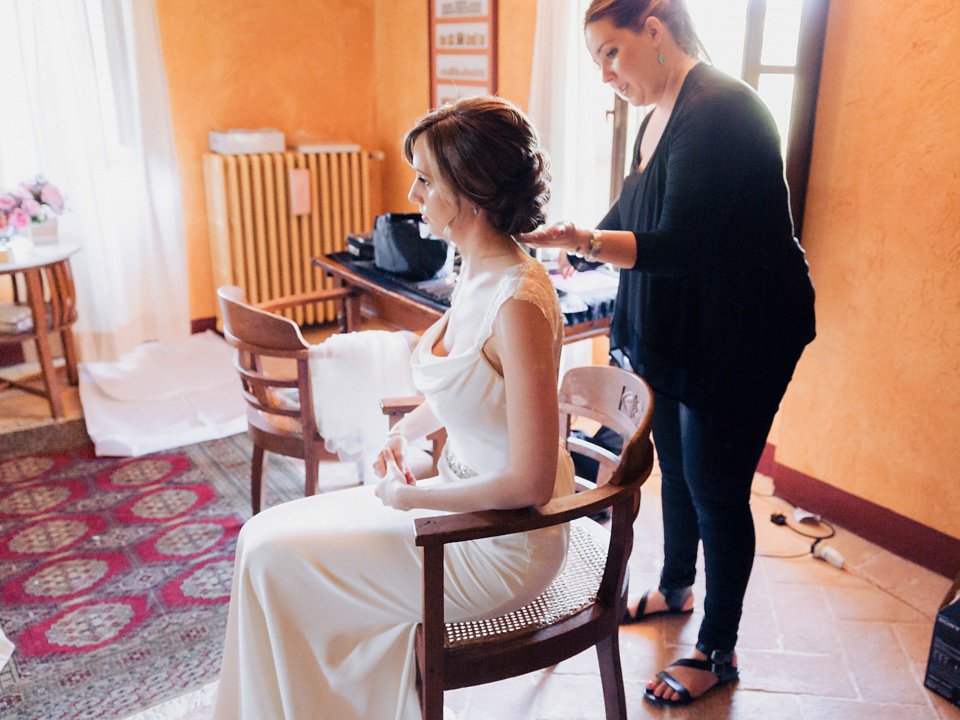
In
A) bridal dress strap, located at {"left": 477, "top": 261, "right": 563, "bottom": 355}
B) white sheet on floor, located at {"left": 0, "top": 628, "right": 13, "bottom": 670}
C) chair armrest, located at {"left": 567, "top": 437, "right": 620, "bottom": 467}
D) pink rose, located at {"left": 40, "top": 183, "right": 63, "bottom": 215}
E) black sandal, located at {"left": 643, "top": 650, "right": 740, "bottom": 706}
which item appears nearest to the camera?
bridal dress strap, located at {"left": 477, "top": 261, "right": 563, "bottom": 355}

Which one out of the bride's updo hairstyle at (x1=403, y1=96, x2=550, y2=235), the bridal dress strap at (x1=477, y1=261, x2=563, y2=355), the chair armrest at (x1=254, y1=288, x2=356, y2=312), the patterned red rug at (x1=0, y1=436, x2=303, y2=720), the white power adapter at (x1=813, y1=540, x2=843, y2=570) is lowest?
the patterned red rug at (x1=0, y1=436, x2=303, y2=720)

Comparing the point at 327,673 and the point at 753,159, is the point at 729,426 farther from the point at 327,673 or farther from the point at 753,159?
the point at 327,673

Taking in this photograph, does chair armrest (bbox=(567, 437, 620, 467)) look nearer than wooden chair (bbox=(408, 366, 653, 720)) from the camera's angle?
No

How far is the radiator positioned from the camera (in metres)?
4.17

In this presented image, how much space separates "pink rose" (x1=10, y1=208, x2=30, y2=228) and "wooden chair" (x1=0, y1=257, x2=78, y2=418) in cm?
18

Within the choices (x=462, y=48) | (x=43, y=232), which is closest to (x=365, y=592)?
(x=43, y=232)

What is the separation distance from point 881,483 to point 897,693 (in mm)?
737

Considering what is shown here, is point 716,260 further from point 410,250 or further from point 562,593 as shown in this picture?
point 410,250

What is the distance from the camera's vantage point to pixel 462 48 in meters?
3.81

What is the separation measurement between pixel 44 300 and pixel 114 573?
1.63 m

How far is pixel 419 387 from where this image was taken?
1.48 metres

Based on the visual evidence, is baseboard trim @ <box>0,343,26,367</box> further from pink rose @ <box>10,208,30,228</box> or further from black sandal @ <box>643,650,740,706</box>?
black sandal @ <box>643,650,740,706</box>

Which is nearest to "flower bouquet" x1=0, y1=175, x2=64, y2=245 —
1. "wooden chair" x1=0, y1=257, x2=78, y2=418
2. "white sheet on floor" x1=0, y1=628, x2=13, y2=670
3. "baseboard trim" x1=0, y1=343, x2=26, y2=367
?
"wooden chair" x1=0, y1=257, x2=78, y2=418

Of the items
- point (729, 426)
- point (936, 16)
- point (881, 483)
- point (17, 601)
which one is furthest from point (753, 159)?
point (17, 601)
